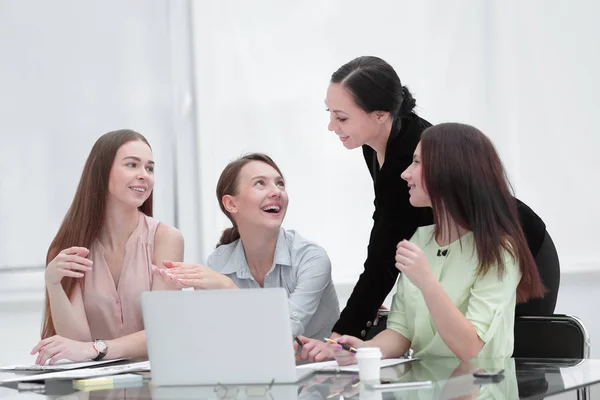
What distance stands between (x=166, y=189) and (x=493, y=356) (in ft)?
9.91

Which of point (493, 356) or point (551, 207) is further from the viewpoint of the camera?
point (551, 207)

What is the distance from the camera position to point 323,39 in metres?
Result: 4.74

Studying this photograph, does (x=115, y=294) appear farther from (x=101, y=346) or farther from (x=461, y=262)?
(x=461, y=262)

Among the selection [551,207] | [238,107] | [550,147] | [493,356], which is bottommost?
[493,356]

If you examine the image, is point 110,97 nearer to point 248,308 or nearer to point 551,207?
point 551,207

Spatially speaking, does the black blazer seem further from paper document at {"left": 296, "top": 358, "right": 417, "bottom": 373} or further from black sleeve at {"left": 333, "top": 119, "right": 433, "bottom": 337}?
paper document at {"left": 296, "top": 358, "right": 417, "bottom": 373}

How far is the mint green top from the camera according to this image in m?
2.12

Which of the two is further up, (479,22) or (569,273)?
(479,22)

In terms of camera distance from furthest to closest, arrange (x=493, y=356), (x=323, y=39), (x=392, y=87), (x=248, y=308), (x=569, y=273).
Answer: (x=323, y=39)
(x=569, y=273)
(x=392, y=87)
(x=493, y=356)
(x=248, y=308)

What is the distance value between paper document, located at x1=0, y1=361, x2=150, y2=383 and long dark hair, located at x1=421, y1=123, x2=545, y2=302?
86cm

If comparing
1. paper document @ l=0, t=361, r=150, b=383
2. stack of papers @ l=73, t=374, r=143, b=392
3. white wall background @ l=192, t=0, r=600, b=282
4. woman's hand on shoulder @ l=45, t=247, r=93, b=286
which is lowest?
stack of papers @ l=73, t=374, r=143, b=392

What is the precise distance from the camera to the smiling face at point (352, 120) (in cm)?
285

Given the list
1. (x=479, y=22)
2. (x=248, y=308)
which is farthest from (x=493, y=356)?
(x=479, y=22)

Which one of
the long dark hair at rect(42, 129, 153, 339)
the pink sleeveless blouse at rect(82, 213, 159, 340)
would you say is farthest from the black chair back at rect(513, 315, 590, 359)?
the long dark hair at rect(42, 129, 153, 339)
